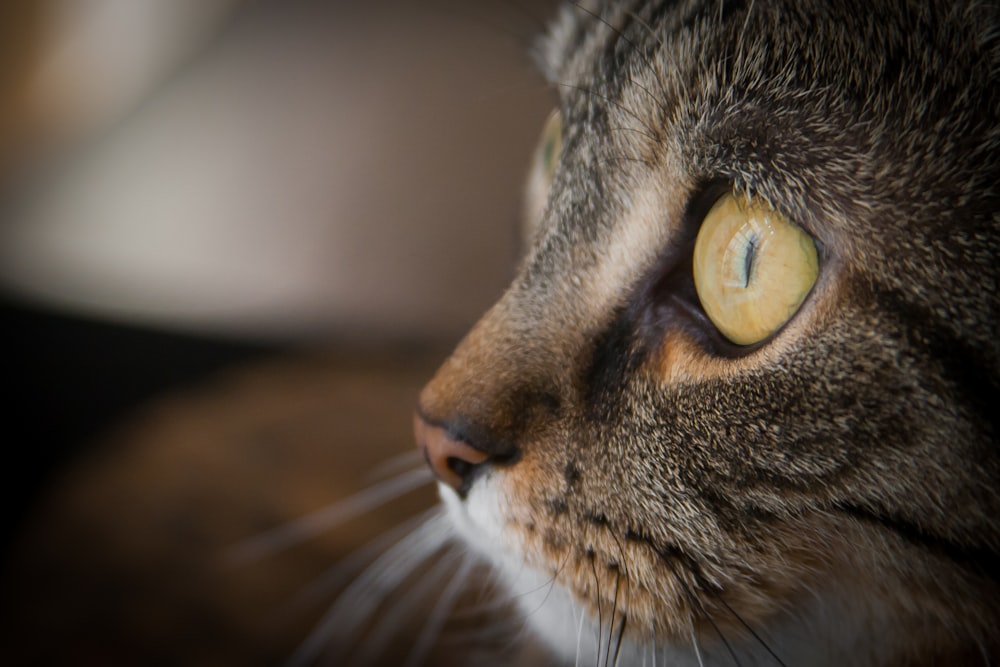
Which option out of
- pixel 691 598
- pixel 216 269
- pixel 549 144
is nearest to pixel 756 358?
pixel 691 598

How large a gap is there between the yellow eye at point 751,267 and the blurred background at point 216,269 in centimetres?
43

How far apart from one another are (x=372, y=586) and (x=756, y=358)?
570mm

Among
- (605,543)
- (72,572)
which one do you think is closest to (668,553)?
(605,543)

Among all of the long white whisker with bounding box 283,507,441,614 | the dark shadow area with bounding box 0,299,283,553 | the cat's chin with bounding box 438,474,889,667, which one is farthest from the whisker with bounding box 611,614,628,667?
the dark shadow area with bounding box 0,299,283,553

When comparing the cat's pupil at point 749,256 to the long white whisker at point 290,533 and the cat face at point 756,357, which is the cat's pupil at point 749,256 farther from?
the long white whisker at point 290,533

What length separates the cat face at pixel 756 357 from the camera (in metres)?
0.42

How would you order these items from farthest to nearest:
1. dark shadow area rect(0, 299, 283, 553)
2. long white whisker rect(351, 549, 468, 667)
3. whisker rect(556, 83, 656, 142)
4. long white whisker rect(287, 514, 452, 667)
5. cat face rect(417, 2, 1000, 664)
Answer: dark shadow area rect(0, 299, 283, 553) → long white whisker rect(351, 549, 468, 667) → long white whisker rect(287, 514, 452, 667) → whisker rect(556, 83, 656, 142) → cat face rect(417, 2, 1000, 664)

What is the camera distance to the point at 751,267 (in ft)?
1.56

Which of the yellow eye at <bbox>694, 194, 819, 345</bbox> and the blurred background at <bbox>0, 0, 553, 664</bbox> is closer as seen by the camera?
the yellow eye at <bbox>694, 194, 819, 345</bbox>

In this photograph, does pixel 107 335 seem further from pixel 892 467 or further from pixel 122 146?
pixel 892 467

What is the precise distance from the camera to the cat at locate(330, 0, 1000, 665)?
16.5 inches

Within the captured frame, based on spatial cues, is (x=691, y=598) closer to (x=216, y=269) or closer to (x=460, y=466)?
(x=460, y=466)

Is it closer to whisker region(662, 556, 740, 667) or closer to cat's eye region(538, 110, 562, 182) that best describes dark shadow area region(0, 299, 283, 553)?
cat's eye region(538, 110, 562, 182)

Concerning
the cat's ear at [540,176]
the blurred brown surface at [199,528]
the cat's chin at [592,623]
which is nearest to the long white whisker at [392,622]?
the blurred brown surface at [199,528]
